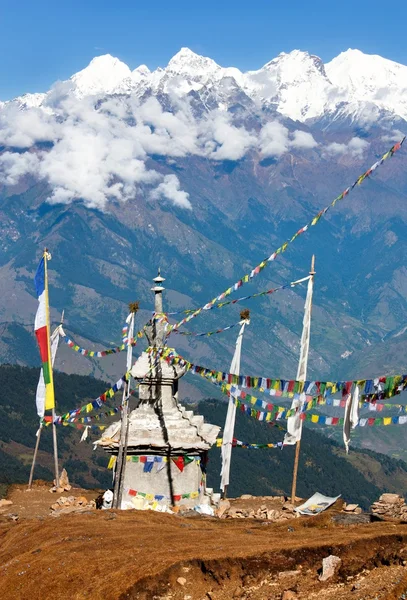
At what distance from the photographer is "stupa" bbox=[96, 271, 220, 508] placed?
37656 mm

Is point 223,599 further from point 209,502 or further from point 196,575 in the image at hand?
point 209,502

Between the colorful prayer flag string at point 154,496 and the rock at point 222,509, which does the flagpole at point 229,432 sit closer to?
the rock at point 222,509

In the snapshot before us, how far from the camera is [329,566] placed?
22.9m

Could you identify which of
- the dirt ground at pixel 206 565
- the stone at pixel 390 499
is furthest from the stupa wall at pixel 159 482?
the dirt ground at pixel 206 565

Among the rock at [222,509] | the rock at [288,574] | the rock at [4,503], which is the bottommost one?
the rock at [4,503]

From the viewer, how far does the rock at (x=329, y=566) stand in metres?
22.6

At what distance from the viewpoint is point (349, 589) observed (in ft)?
71.3

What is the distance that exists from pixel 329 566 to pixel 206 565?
3.24 meters

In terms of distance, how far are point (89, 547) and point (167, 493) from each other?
1218cm

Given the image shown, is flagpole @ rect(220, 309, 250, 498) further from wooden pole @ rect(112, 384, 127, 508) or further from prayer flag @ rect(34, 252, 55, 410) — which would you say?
wooden pole @ rect(112, 384, 127, 508)

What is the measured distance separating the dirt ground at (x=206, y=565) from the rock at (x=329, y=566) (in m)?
0.12

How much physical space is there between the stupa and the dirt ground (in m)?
9.93

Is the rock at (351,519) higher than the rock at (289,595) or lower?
higher

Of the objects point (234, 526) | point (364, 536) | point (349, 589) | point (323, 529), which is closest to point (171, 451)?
point (234, 526)
